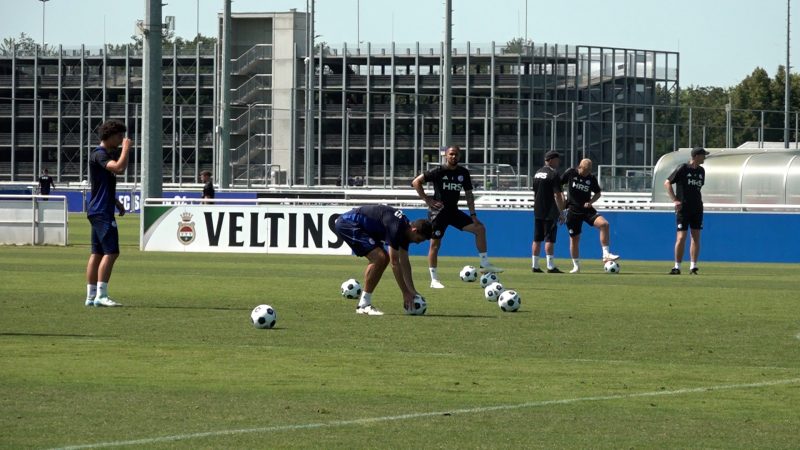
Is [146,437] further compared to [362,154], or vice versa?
[362,154]

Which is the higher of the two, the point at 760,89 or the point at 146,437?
the point at 760,89

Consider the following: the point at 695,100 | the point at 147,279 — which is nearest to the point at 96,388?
the point at 147,279

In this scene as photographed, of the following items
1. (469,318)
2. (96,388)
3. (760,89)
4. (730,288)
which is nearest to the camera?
(96,388)

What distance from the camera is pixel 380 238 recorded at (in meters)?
16.7

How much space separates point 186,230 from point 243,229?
4.61 feet

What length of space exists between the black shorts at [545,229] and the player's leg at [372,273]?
954 centimetres

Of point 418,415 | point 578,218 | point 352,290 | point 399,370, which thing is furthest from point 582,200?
point 418,415

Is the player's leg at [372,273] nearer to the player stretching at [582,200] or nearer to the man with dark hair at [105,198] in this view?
the man with dark hair at [105,198]

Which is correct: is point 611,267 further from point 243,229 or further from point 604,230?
point 243,229

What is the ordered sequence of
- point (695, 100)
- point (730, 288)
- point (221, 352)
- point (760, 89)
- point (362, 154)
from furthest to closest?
point (695, 100) < point (760, 89) < point (362, 154) < point (730, 288) < point (221, 352)

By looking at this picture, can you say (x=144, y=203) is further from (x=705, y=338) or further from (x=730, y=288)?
(x=705, y=338)

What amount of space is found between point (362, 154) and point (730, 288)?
63.8 meters

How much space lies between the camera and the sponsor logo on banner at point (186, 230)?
1352 inches

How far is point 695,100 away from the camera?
165m
